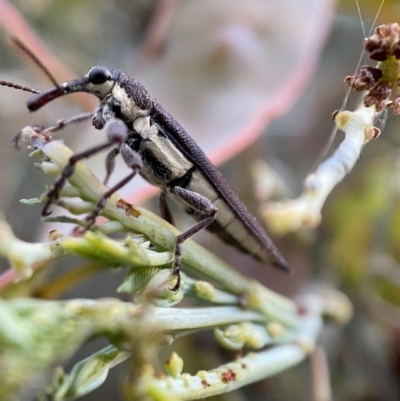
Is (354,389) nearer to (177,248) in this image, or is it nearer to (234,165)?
(234,165)

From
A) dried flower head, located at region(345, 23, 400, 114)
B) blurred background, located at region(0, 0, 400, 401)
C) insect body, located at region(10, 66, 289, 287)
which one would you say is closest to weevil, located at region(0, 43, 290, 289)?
insect body, located at region(10, 66, 289, 287)

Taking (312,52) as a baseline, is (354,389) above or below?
below

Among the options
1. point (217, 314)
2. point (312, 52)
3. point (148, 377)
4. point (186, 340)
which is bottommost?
point (148, 377)

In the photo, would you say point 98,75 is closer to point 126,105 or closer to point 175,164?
point 126,105

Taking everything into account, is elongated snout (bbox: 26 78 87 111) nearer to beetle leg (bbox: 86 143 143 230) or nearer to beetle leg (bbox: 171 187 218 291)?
beetle leg (bbox: 86 143 143 230)

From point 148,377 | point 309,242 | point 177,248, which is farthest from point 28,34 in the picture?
point 148,377
